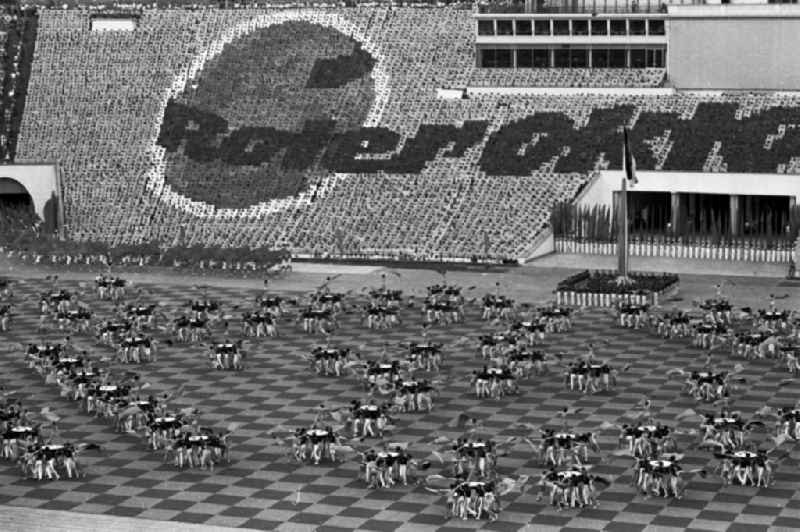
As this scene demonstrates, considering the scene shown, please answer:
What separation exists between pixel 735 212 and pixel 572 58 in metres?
19.7

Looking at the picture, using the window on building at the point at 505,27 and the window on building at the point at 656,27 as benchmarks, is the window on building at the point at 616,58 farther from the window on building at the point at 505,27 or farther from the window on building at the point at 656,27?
the window on building at the point at 505,27

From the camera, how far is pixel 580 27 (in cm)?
10256

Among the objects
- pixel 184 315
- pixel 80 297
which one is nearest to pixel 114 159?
pixel 80 297

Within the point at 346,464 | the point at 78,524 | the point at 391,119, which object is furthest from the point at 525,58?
the point at 78,524

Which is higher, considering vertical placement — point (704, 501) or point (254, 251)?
point (254, 251)

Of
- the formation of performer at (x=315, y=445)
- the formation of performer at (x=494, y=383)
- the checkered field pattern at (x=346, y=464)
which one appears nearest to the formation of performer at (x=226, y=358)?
the checkered field pattern at (x=346, y=464)

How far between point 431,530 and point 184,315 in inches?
1195

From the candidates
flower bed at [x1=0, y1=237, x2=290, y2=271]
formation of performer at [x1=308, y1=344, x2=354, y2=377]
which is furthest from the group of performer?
flower bed at [x1=0, y1=237, x2=290, y2=271]

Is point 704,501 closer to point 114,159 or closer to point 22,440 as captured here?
point 22,440

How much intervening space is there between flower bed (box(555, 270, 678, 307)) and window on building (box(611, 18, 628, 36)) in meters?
28.8

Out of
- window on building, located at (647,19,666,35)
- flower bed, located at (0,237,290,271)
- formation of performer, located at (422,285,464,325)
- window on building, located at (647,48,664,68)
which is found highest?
window on building, located at (647,19,666,35)

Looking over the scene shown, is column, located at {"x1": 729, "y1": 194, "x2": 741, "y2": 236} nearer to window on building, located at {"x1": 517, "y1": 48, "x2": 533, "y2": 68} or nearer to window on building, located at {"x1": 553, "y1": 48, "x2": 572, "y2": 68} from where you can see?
window on building, located at {"x1": 553, "y1": 48, "x2": 572, "y2": 68}

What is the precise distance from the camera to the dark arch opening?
96.4m

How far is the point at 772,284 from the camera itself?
78.4 m
